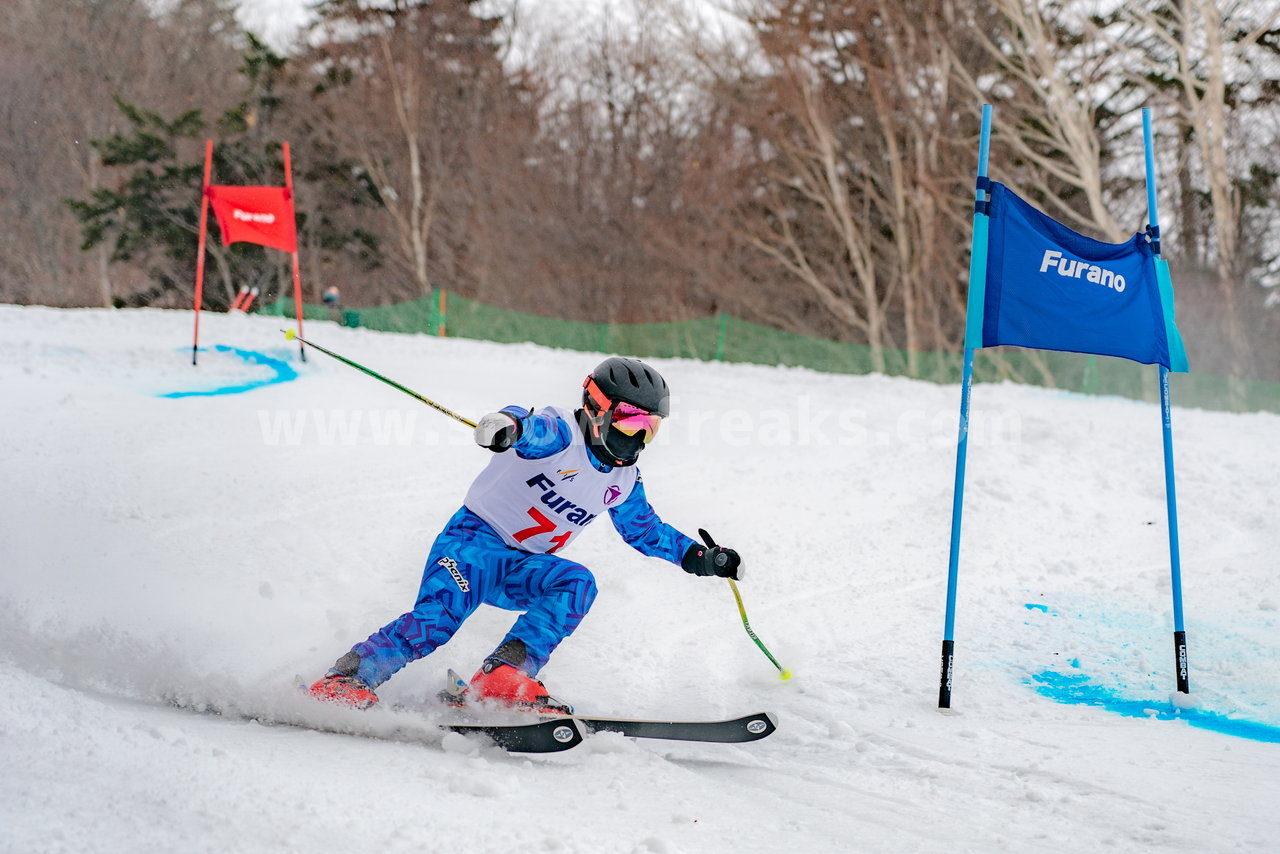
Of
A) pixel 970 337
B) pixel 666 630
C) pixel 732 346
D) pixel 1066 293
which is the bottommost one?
pixel 666 630

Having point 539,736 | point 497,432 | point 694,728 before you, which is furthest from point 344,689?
point 694,728

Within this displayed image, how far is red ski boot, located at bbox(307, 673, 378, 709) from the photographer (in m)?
3.68

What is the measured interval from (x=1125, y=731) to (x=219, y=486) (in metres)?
6.60

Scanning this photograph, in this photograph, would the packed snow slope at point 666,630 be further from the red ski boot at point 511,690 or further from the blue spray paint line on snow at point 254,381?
the red ski boot at point 511,690

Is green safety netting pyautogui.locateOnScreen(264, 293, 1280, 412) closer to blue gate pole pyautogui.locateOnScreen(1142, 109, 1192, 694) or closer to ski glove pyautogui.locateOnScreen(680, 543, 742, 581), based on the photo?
blue gate pole pyautogui.locateOnScreen(1142, 109, 1192, 694)

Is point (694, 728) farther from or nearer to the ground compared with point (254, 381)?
nearer to the ground

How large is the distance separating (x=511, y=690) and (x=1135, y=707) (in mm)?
3018

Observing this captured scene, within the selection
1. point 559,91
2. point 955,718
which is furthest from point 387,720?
point 559,91

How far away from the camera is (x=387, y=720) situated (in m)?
3.64

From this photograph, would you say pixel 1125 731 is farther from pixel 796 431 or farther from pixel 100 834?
pixel 796 431

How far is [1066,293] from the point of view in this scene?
15.9 feet

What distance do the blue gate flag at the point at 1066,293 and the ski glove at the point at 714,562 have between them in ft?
5.38

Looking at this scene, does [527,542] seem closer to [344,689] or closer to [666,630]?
[344,689]

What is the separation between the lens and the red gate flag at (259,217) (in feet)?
41.7
